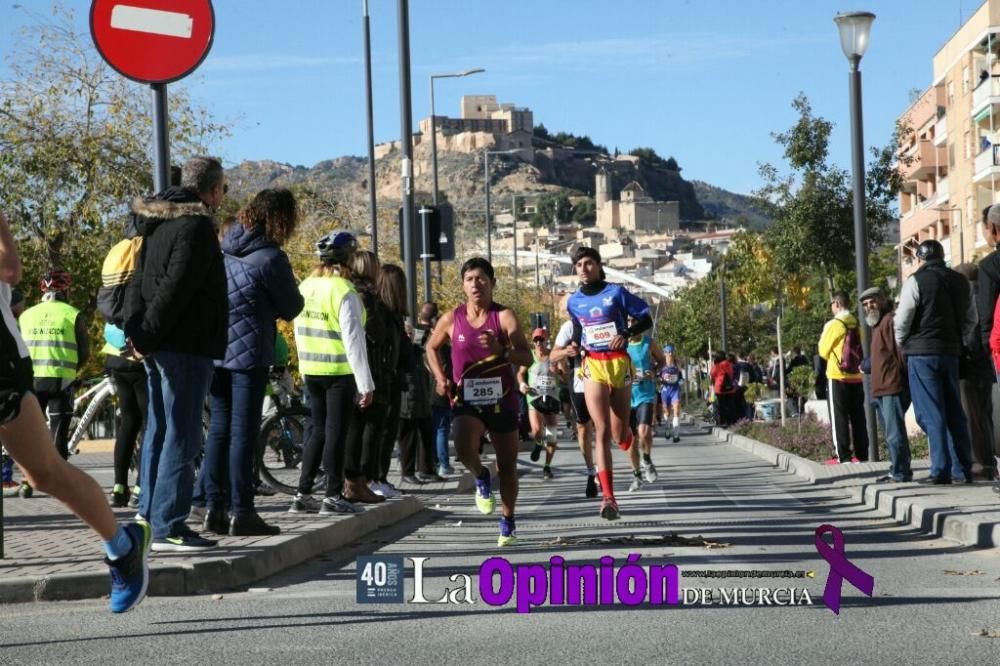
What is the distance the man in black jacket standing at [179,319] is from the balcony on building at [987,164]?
7259 centimetres

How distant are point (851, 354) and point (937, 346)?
419 cm

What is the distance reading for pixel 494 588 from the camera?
25.8 ft

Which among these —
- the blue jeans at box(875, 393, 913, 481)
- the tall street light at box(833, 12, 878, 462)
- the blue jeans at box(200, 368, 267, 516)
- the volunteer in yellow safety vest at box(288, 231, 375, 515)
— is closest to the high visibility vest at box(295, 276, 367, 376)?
the volunteer in yellow safety vest at box(288, 231, 375, 515)

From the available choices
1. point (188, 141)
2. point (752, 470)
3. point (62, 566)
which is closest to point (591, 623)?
point (62, 566)

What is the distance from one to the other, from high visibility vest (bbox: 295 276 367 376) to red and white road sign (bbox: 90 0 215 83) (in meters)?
3.04

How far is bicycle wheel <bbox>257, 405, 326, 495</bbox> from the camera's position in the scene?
1418 cm

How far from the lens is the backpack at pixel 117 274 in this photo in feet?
35.3

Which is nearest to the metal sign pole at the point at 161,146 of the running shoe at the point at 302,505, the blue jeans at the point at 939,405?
the running shoe at the point at 302,505

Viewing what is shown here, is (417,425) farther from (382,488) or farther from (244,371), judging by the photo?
(244,371)

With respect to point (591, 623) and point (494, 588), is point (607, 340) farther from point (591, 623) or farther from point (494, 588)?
point (591, 623)

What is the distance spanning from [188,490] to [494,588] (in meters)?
1.97

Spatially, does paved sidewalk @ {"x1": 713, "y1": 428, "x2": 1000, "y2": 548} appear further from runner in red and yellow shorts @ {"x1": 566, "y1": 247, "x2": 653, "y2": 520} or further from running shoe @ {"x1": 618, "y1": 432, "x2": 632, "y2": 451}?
runner in red and yellow shorts @ {"x1": 566, "y1": 247, "x2": 653, "y2": 520}

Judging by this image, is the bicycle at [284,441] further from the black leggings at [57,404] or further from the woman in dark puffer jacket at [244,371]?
the woman in dark puffer jacket at [244,371]

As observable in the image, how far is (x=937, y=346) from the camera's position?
547 inches
